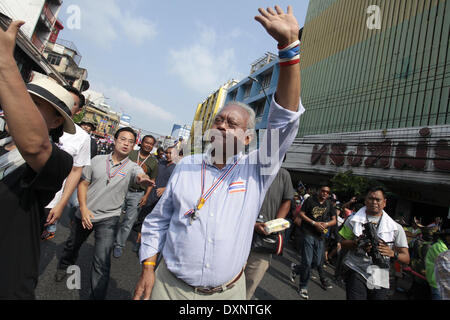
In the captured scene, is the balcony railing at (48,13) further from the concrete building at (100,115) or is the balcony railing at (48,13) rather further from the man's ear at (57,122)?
the man's ear at (57,122)

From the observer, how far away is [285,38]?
1175 mm

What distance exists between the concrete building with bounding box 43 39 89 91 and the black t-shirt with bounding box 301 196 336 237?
3500 cm

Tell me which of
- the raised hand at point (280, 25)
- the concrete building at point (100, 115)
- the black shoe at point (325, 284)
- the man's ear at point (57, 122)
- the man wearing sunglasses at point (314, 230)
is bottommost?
the black shoe at point (325, 284)

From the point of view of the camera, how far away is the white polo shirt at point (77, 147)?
2818 millimetres

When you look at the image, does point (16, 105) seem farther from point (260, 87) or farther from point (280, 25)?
point (260, 87)

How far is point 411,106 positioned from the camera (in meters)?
12.1

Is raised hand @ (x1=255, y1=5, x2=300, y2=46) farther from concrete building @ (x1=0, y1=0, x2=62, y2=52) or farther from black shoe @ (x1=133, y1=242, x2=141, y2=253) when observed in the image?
concrete building @ (x1=0, y1=0, x2=62, y2=52)

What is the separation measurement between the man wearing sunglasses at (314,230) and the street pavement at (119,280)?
1.12ft

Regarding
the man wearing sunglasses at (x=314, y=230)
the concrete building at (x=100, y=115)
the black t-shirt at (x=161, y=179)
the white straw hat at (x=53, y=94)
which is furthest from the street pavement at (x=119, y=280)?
the concrete building at (x=100, y=115)

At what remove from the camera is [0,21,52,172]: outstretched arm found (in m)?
0.95

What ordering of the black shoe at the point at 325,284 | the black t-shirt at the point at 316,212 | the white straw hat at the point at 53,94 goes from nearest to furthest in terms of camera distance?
the white straw hat at the point at 53,94
the black t-shirt at the point at 316,212
the black shoe at the point at 325,284

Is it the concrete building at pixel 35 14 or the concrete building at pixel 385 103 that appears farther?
the concrete building at pixel 35 14

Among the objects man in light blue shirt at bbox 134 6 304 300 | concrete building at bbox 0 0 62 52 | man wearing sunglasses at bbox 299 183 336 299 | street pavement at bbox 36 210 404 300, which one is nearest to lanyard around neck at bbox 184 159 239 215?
man in light blue shirt at bbox 134 6 304 300
